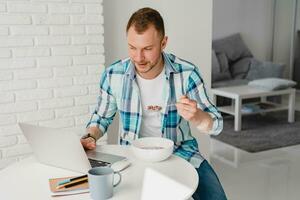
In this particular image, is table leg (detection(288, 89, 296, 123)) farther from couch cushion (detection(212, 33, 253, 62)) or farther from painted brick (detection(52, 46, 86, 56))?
painted brick (detection(52, 46, 86, 56))

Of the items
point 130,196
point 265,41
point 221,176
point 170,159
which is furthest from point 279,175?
point 265,41

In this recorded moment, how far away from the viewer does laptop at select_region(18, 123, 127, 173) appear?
1.20 metres

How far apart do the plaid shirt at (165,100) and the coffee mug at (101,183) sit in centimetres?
57

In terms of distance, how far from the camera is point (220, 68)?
16.9ft

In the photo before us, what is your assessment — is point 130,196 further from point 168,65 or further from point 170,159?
point 168,65

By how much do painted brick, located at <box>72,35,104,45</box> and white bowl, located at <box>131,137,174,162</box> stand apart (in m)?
0.94

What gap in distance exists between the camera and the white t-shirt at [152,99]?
161 cm

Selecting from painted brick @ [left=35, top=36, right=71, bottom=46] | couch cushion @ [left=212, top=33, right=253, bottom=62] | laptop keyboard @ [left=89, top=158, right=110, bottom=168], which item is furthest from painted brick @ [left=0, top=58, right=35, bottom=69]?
couch cushion @ [left=212, top=33, right=253, bottom=62]

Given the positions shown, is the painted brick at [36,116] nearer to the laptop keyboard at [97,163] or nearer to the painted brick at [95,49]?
the painted brick at [95,49]

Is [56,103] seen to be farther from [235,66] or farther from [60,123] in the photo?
[235,66]

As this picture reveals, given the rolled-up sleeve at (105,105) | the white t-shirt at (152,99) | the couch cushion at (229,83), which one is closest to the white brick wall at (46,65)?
the rolled-up sleeve at (105,105)

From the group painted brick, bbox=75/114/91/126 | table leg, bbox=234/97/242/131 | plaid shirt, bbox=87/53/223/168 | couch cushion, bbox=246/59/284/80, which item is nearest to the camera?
plaid shirt, bbox=87/53/223/168

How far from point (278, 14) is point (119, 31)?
433cm

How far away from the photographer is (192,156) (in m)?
1.57
